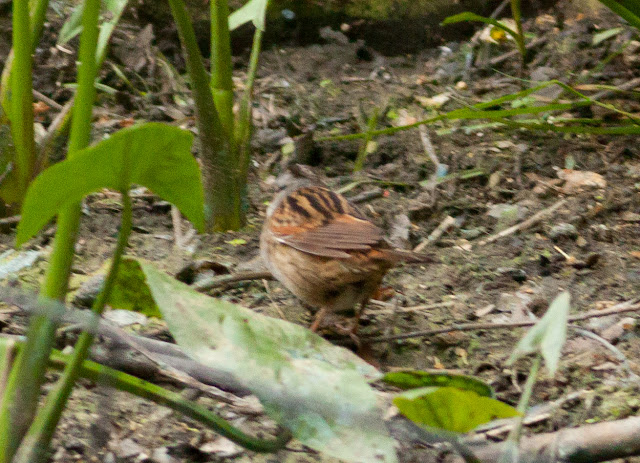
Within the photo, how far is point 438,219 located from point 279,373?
7.85ft

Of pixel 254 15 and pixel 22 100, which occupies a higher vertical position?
pixel 254 15

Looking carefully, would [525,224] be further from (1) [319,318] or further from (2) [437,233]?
(1) [319,318]

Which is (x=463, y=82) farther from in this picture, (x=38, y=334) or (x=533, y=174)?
(x=38, y=334)

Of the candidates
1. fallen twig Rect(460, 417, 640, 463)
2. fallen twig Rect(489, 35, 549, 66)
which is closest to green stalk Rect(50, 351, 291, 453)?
fallen twig Rect(460, 417, 640, 463)

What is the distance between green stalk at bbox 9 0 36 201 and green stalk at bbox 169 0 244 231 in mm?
576

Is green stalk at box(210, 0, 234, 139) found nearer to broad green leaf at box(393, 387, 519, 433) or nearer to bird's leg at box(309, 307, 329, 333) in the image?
bird's leg at box(309, 307, 329, 333)

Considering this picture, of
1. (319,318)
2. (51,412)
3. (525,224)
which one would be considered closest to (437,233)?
(525,224)

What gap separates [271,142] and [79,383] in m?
2.30

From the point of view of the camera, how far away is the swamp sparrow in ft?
9.72

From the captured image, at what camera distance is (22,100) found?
3.18 meters

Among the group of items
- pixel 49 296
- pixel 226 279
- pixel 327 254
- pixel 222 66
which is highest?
pixel 222 66

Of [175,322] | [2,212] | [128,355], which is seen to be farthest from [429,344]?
[2,212]

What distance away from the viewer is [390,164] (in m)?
4.39

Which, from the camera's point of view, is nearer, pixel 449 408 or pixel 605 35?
pixel 449 408
